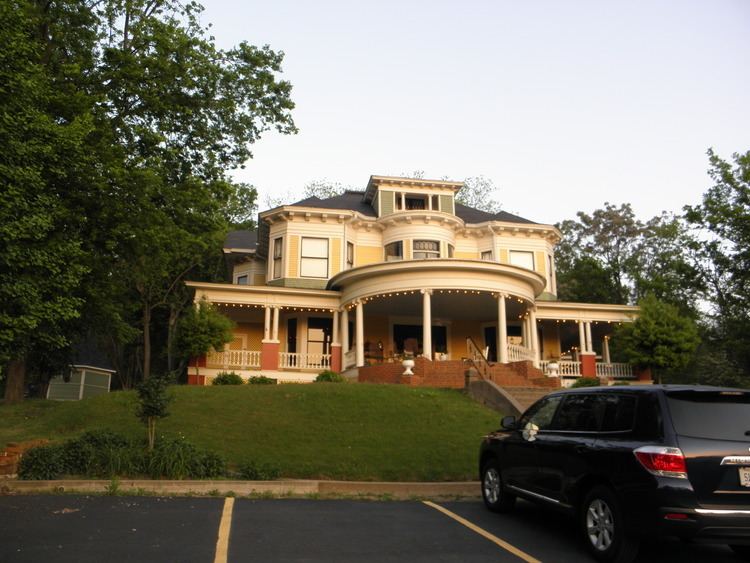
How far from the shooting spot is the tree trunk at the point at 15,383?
1898 cm

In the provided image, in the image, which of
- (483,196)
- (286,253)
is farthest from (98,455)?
(483,196)

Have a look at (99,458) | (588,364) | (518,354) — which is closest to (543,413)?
(99,458)

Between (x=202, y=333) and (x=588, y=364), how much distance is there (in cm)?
1605

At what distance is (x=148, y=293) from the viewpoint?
3200 centimetres

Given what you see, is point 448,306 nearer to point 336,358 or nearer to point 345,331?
point 345,331

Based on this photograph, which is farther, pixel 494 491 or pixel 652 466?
pixel 494 491

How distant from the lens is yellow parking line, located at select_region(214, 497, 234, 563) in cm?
600

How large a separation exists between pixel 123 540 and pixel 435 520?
373 centimetres

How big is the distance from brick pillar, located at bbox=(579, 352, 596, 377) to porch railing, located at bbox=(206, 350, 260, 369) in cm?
1374

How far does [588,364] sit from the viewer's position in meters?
26.8

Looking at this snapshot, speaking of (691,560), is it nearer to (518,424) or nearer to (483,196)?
(518,424)

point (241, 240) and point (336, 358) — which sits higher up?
point (241, 240)

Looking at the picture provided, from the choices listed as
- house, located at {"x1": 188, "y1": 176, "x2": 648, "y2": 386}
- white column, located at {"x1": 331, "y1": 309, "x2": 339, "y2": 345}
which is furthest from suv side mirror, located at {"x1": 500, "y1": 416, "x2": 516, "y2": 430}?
white column, located at {"x1": 331, "y1": 309, "x2": 339, "y2": 345}

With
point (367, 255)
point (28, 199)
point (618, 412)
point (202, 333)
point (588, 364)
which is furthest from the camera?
point (367, 255)
